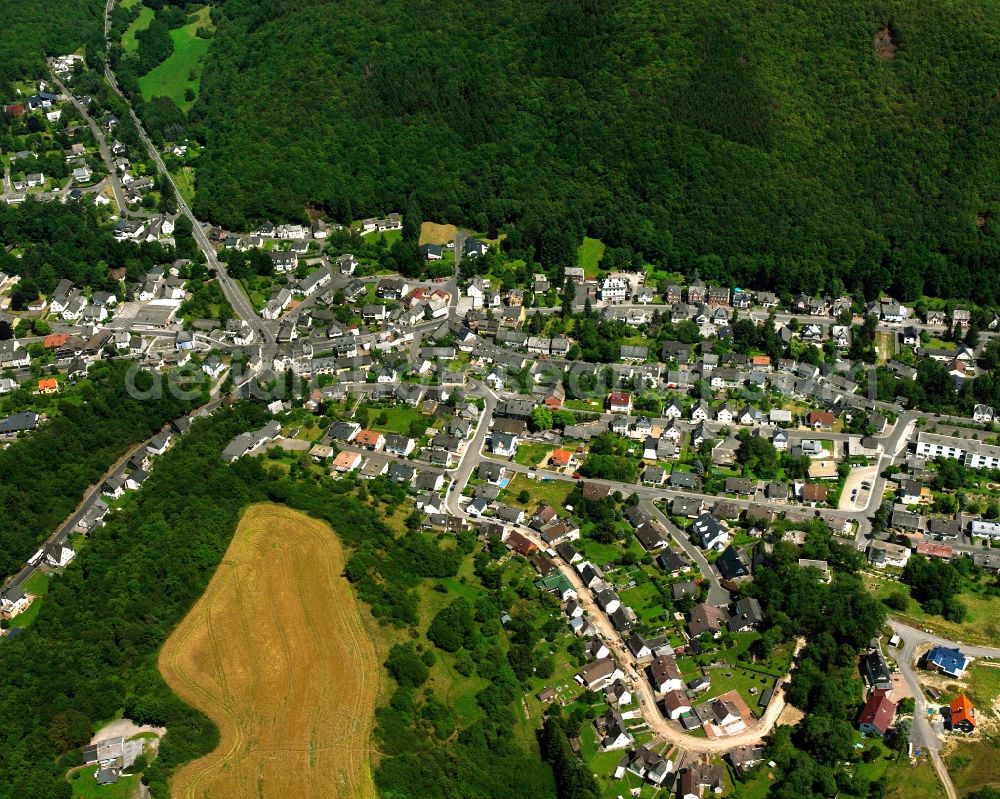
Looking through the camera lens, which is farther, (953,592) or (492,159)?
(492,159)

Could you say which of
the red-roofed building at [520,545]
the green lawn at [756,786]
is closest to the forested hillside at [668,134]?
the red-roofed building at [520,545]

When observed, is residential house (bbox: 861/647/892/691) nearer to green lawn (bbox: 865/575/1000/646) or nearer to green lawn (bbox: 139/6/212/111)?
green lawn (bbox: 865/575/1000/646)

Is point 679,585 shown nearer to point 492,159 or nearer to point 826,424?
point 826,424

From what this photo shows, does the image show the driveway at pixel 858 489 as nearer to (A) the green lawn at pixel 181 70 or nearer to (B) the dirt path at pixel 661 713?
(B) the dirt path at pixel 661 713

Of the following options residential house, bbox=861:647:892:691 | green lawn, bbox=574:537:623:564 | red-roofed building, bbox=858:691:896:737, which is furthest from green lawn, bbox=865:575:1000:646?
green lawn, bbox=574:537:623:564

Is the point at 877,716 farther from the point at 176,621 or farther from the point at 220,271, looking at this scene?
the point at 220,271

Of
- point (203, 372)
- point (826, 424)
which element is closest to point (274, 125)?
point (203, 372)
